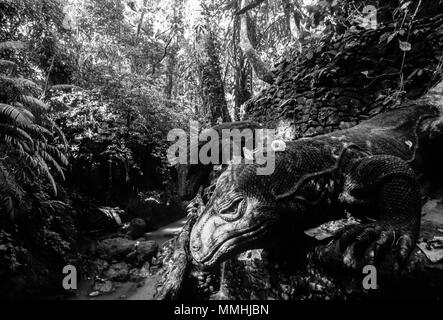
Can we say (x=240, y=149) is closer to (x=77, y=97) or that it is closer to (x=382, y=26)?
(x=382, y=26)

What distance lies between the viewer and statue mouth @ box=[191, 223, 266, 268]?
173 centimetres

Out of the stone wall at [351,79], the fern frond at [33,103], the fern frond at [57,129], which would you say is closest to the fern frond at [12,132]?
the fern frond at [33,103]

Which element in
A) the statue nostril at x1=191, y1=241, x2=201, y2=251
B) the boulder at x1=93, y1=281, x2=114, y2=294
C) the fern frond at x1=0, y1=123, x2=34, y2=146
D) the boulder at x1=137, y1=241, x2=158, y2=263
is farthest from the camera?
the boulder at x1=137, y1=241, x2=158, y2=263

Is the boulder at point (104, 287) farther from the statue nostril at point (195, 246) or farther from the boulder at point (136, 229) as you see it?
the statue nostril at point (195, 246)

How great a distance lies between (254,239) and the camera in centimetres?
177

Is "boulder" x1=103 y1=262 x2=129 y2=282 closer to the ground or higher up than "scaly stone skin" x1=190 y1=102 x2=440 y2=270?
closer to the ground

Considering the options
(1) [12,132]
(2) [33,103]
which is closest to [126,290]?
(1) [12,132]

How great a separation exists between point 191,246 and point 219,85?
581cm

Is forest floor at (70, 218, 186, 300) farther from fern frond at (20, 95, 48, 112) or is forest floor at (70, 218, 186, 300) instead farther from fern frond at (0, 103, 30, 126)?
fern frond at (20, 95, 48, 112)

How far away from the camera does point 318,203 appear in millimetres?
2041

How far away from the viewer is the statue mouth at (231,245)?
1734 mm

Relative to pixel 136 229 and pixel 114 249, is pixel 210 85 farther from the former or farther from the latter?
pixel 114 249

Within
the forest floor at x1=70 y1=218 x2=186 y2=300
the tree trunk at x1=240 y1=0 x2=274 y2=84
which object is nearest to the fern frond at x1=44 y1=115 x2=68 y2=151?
the forest floor at x1=70 y1=218 x2=186 y2=300

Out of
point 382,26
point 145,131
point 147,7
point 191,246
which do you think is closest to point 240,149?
point 191,246
